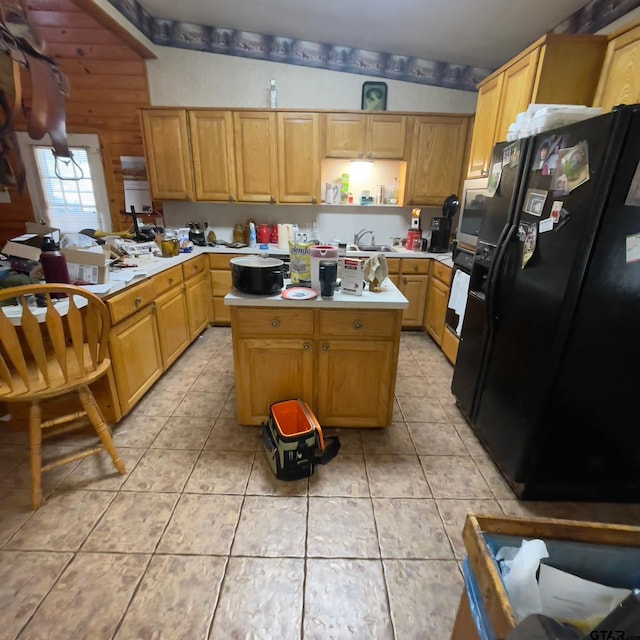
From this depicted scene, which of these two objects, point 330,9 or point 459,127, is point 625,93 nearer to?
point 459,127

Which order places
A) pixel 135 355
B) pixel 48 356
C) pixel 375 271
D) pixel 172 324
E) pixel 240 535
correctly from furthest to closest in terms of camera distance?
pixel 172 324
pixel 135 355
pixel 375 271
pixel 48 356
pixel 240 535

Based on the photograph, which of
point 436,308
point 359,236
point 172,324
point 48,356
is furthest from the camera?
point 359,236

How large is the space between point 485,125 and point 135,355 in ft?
10.0

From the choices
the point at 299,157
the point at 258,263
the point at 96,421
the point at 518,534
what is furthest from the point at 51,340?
the point at 299,157

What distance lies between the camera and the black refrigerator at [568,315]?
124cm

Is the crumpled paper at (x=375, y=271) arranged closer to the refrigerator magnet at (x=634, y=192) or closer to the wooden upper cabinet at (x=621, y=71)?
the refrigerator magnet at (x=634, y=192)

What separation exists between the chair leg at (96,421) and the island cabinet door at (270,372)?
2.19ft

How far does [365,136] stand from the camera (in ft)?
11.2

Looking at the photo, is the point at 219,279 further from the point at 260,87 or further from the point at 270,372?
the point at 260,87

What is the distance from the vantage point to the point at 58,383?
1562 millimetres

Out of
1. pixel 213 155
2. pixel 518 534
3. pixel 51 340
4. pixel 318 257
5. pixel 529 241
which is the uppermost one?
pixel 213 155

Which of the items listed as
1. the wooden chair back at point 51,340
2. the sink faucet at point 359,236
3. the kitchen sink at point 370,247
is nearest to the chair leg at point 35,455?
the wooden chair back at point 51,340

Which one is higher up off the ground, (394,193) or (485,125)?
(485,125)

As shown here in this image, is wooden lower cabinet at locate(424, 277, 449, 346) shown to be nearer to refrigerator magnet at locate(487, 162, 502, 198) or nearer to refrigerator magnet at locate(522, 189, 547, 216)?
refrigerator magnet at locate(487, 162, 502, 198)
